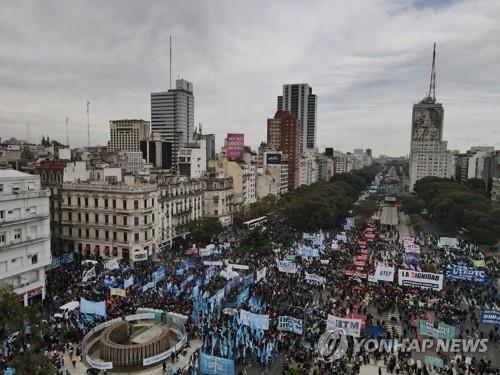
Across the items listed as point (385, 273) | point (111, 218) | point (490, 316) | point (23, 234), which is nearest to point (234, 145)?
point (111, 218)

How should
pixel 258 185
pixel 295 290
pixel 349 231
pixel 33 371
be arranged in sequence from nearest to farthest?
pixel 33 371 → pixel 295 290 → pixel 349 231 → pixel 258 185

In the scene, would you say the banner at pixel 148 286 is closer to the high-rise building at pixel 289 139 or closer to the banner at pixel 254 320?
the banner at pixel 254 320

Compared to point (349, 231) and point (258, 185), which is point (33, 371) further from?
point (258, 185)

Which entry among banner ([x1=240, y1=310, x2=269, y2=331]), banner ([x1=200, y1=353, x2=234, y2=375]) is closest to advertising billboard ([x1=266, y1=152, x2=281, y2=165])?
banner ([x1=240, y1=310, x2=269, y2=331])

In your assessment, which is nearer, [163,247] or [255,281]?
[255,281]

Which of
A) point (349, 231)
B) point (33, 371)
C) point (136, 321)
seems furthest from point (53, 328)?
point (349, 231)

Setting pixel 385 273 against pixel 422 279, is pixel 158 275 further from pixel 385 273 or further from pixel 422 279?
pixel 422 279

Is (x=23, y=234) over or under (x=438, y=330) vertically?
over
